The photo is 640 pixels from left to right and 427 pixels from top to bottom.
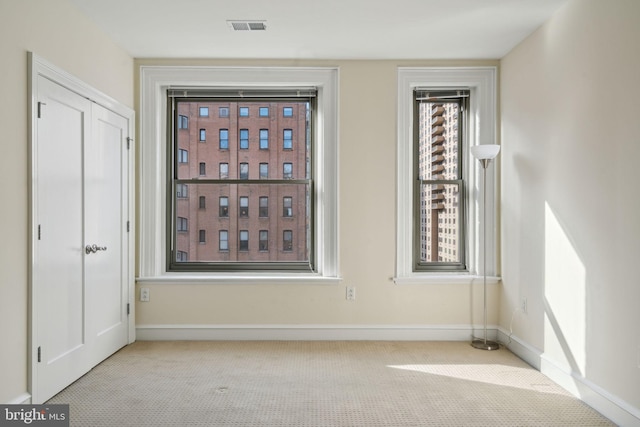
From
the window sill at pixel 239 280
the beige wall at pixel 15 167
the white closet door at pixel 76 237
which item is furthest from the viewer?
the window sill at pixel 239 280

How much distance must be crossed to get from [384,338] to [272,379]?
4.52 ft

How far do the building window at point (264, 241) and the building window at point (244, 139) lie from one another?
81 cm

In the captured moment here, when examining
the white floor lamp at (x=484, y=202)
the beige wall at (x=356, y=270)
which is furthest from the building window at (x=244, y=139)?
the white floor lamp at (x=484, y=202)

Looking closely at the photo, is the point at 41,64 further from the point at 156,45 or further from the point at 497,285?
the point at 497,285

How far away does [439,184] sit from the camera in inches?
185

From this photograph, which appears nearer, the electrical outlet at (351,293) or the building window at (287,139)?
the electrical outlet at (351,293)

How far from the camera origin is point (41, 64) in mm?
2938

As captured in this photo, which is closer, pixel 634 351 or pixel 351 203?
pixel 634 351

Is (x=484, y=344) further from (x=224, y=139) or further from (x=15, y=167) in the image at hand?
(x=15, y=167)

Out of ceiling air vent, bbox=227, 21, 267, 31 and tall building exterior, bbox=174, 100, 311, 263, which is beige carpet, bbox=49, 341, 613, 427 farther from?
ceiling air vent, bbox=227, 21, 267, 31

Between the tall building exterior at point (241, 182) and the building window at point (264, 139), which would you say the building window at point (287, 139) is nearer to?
the tall building exterior at point (241, 182)

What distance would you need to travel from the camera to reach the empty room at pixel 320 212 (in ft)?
9.29

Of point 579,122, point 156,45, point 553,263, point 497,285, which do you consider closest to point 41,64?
point 156,45

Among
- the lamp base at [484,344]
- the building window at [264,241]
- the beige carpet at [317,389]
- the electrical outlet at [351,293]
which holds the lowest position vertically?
the beige carpet at [317,389]
